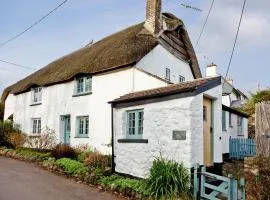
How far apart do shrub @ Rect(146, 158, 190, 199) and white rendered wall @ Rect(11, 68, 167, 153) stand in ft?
23.6

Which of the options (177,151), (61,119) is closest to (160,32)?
(61,119)

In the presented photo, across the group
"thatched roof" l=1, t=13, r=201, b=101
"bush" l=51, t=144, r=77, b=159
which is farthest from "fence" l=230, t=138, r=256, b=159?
"bush" l=51, t=144, r=77, b=159

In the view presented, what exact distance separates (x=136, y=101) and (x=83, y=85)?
855cm

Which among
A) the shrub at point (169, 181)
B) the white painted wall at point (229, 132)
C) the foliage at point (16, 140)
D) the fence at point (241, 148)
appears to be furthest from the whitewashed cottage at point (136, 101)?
the fence at point (241, 148)

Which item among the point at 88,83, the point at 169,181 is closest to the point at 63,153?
the point at 88,83

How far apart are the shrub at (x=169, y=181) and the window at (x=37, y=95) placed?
55.3 ft

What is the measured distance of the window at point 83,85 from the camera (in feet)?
69.5

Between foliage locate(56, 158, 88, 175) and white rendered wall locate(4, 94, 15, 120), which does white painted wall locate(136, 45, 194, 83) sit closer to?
foliage locate(56, 158, 88, 175)

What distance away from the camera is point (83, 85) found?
21.7 metres

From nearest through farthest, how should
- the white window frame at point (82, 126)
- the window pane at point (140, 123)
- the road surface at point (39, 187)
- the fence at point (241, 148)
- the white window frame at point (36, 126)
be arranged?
the road surface at point (39, 187) < the window pane at point (140, 123) < the fence at point (241, 148) < the white window frame at point (82, 126) < the white window frame at point (36, 126)

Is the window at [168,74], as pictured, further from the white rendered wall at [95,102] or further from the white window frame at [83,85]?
the white window frame at [83,85]

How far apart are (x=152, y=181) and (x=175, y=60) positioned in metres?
13.1

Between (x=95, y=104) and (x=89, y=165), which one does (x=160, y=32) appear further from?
(x=89, y=165)

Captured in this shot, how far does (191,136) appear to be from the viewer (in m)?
11.4
